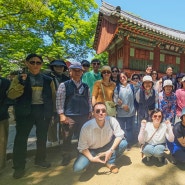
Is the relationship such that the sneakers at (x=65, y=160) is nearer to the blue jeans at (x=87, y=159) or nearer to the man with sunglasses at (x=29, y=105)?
the man with sunglasses at (x=29, y=105)

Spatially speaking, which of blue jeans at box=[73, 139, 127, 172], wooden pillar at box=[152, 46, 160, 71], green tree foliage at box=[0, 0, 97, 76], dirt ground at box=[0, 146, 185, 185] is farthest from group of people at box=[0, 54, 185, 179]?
wooden pillar at box=[152, 46, 160, 71]

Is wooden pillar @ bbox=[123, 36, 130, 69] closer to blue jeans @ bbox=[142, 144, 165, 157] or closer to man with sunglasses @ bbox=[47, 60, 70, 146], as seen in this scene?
man with sunglasses @ bbox=[47, 60, 70, 146]

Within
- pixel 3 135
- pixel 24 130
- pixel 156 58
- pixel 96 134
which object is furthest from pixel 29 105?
pixel 156 58

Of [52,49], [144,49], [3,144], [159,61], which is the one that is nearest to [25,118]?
[3,144]

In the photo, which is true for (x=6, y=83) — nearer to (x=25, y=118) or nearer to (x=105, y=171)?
(x=25, y=118)

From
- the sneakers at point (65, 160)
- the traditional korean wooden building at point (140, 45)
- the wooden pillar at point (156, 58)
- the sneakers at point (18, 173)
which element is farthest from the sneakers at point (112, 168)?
the wooden pillar at point (156, 58)

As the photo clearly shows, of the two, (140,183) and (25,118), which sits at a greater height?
(25,118)

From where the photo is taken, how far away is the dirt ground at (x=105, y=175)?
10.6 ft

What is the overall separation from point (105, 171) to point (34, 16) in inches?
294

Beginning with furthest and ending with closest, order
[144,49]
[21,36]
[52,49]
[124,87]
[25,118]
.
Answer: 1. [52,49]
2. [144,49]
3. [21,36]
4. [124,87]
5. [25,118]

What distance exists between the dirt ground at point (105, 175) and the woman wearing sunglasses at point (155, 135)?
27cm

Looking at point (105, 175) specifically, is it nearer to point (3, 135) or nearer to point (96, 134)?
point (96, 134)

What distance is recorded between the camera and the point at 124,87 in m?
4.53

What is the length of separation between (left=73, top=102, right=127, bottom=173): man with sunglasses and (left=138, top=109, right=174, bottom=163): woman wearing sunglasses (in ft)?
1.42
